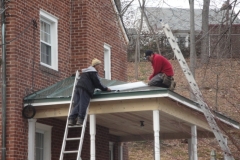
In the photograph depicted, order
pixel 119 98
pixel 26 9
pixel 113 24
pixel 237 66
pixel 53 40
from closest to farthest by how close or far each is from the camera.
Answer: pixel 119 98, pixel 26 9, pixel 53 40, pixel 113 24, pixel 237 66

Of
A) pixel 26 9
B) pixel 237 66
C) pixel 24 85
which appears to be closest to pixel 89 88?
pixel 24 85

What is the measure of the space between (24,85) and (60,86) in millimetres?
1422

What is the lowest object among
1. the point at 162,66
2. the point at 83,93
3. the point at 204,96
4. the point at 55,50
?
the point at 83,93

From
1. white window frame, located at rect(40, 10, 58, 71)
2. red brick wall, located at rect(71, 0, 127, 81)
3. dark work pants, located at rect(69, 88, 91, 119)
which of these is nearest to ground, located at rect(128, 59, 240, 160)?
red brick wall, located at rect(71, 0, 127, 81)

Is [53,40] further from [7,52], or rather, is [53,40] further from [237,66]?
[237,66]

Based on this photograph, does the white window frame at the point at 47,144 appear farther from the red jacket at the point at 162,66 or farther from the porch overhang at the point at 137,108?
the red jacket at the point at 162,66

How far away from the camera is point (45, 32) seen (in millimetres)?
19031

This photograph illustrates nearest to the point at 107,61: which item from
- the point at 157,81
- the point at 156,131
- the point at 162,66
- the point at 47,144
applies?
the point at 47,144

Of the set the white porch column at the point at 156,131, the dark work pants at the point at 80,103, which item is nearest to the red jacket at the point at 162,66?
the white porch column at the point at 156,131

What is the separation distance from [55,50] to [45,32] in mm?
579

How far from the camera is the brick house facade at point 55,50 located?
16906 mm

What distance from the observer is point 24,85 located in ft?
56.7

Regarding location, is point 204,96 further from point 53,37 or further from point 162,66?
point 162,66

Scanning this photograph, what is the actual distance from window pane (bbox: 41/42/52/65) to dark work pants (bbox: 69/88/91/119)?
2.68 m
